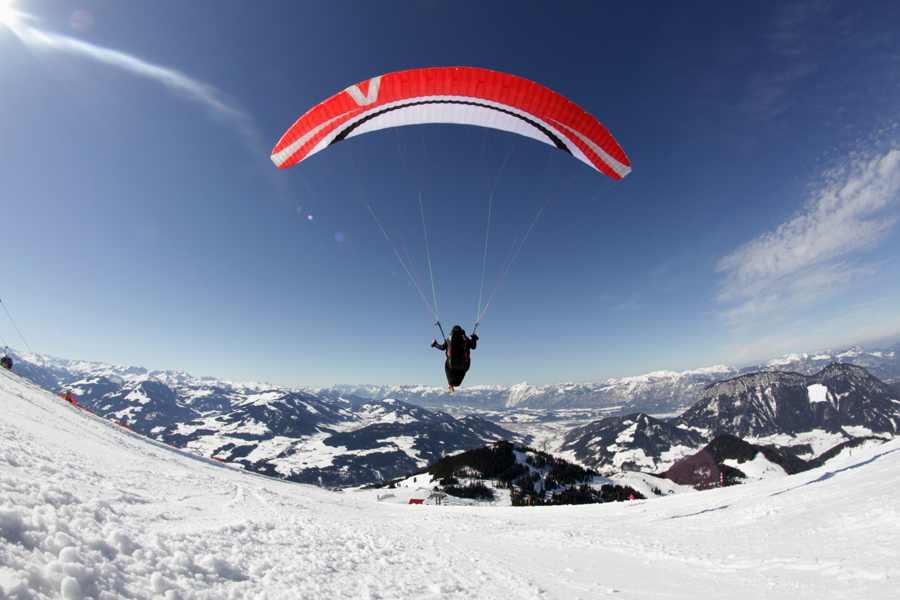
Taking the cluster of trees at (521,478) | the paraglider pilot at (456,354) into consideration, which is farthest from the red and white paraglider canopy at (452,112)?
the cluster of trees at (521,478)

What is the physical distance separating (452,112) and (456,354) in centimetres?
1011

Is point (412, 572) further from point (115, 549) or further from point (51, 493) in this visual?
point (51, 493)

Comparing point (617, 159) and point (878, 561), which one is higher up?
point (617, 159)

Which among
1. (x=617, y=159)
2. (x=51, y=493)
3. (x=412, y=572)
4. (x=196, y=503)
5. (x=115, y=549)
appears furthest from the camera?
(x=617, y=159)

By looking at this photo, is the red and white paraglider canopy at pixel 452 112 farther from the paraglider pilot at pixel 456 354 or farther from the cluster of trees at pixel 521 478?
the cluster of trees at pixel 521 478

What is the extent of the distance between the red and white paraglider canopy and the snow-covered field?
12.6m

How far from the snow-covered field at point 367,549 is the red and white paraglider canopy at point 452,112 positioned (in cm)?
1258

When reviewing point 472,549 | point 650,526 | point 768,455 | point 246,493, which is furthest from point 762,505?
point 768,455

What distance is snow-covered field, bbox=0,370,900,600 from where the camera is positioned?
13.9ft

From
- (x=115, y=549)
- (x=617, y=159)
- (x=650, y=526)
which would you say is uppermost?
(x=617, y=159)

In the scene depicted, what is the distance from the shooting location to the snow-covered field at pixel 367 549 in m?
4.25

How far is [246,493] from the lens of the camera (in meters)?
15.6

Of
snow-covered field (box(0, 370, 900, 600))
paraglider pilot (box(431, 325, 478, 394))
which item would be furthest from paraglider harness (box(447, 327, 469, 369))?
snow-covered field (box(0, 370, 900, 600))

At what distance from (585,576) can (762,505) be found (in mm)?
15169
